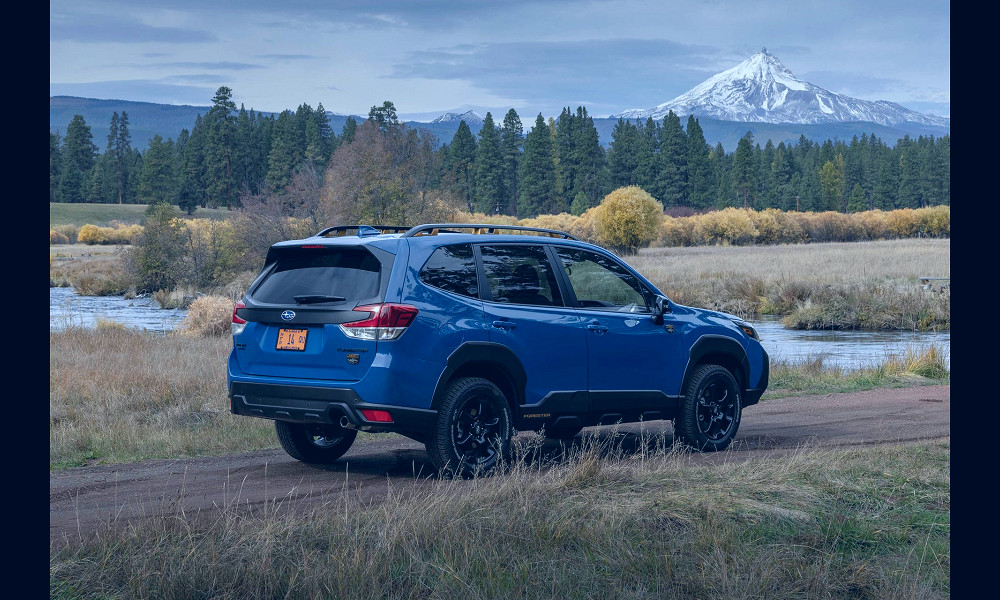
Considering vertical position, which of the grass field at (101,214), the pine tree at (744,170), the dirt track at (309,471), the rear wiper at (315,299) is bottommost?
the dirt track at (309,471)

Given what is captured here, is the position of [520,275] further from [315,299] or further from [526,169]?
[526,169]

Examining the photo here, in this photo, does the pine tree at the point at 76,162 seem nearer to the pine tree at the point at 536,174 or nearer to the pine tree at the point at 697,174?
the pine tree at the point at 536,174

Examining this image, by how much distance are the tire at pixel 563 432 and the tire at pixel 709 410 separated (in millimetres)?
1019

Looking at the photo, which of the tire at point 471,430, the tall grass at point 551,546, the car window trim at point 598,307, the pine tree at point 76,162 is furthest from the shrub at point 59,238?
the tall grass at point 551,546

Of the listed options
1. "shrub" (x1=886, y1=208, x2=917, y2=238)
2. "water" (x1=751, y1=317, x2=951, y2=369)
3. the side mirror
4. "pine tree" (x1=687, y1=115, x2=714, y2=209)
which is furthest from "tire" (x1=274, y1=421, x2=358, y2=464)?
"pine tree" (x1=687, y1=115, x2=714, y2=209)

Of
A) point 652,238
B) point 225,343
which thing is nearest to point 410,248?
point 225,343

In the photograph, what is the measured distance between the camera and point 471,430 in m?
7.90

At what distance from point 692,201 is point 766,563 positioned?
129 m

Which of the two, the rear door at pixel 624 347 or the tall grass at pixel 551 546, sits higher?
the rear door at pixel 624 347

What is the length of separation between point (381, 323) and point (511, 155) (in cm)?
13182

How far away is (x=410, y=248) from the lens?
7.76 metres

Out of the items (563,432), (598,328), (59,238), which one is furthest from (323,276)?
(59,238)

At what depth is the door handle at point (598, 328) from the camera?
8655mm
